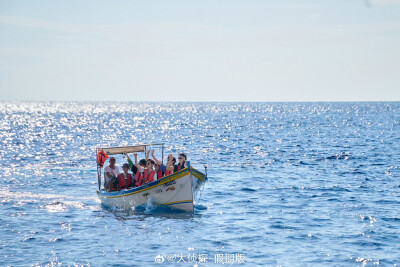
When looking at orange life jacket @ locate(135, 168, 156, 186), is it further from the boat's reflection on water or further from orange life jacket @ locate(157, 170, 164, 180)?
the boat's reflection on water

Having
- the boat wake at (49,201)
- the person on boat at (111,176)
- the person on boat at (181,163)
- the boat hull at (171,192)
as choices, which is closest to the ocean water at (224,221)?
the boat wake at (49,201)

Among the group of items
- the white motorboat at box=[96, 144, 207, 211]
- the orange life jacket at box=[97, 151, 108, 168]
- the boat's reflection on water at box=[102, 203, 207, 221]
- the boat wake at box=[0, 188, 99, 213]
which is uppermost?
the orange life jacket at box=[97, 151, 108, 168]

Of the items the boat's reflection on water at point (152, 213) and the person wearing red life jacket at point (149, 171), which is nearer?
the boat's reflection on water at point (152, 213)

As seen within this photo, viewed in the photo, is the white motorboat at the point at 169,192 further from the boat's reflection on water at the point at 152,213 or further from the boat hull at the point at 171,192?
the boat's reflection on water at the point at 152,213

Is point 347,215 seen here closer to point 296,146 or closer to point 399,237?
point 399,237

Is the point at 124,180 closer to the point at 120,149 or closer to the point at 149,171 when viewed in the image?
the point at 149,171

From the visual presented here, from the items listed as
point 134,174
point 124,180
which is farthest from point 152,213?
point 134,174

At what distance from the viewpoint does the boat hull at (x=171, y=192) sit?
74.9ft

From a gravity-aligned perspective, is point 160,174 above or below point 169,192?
above

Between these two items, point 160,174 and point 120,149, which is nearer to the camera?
point 160,174

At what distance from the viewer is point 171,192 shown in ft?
75.9

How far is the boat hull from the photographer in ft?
74.9

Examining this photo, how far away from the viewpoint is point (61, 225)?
20906mm

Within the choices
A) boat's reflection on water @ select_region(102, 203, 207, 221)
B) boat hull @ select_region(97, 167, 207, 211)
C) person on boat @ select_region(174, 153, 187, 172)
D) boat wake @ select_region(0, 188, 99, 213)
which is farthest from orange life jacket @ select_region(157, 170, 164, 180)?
boat wake @ select_region(0, 188, 99, 213)
